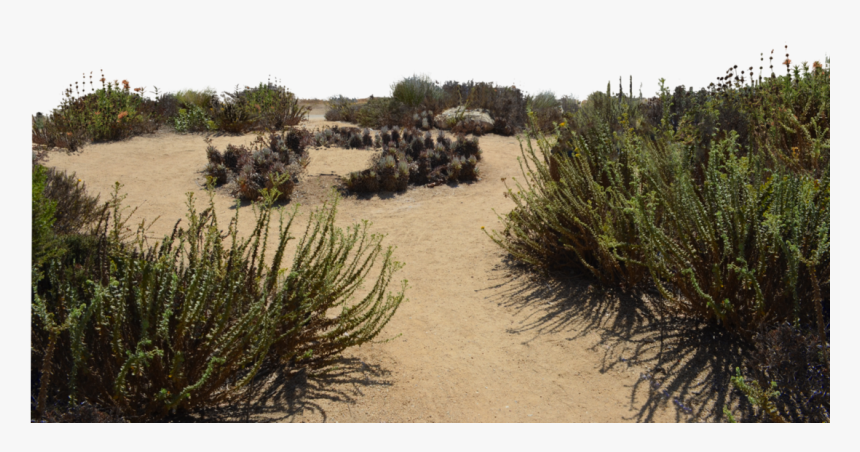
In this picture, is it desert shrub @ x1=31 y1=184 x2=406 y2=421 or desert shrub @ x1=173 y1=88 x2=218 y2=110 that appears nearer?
desert shrub @ x1=31 y1=184 x2=406 y2=421

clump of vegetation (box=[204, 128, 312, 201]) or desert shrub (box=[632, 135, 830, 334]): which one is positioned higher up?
clump of vegetation (box=[204, 128, 312, 201])

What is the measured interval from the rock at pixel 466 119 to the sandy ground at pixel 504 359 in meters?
7.21

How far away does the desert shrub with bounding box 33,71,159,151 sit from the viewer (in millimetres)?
10898

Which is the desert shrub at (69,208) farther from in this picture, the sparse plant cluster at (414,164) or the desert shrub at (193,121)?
the desert shrub at (193,121)

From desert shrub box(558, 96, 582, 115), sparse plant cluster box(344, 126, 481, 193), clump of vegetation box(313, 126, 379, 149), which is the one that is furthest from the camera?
desert shrub box(558, 96, 582, 115)

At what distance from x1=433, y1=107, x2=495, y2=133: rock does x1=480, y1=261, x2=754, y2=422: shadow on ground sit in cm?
838

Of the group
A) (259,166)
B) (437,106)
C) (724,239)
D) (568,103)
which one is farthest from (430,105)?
(724,239)

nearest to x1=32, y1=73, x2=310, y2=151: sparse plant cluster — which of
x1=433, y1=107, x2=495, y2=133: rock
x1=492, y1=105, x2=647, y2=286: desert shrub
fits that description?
x1=433, y1=107, x2=495, y2=133: rock

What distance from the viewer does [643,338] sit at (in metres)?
3.83

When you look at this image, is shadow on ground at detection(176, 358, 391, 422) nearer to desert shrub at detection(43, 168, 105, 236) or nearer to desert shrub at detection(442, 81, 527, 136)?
desert shrub at detection(43, 168, 105, 236)

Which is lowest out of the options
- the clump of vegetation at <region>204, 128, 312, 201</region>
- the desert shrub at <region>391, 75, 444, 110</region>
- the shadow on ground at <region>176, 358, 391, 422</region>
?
the shadow on ground at <region>176, 358, 391, 422</region>

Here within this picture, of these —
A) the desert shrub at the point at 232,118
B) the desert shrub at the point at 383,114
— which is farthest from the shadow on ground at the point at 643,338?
the desert shrub at the point at 232,118

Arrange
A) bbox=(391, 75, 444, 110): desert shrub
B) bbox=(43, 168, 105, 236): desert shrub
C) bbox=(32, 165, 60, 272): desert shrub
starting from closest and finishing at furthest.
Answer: bbox=(32, 165, 60, 272): desert shrub → bbox=(43, 168, 105, 236): desert shrub → bbox=(391, 75, 444, 110): desert shrub

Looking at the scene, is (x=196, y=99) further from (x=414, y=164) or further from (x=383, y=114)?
(x=414, y=164)
